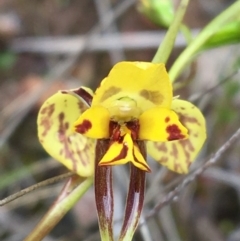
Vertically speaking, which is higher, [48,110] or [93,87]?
[48,110]

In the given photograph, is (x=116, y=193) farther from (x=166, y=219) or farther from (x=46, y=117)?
(x=46, y=117)

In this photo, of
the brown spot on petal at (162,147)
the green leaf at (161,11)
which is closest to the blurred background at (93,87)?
the green leaf at (161,11)

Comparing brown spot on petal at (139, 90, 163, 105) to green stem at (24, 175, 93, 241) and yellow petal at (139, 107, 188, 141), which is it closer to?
yellow petal at (139, 107, 188, 141)

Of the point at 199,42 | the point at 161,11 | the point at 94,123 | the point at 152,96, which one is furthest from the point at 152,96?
the point at 161,11

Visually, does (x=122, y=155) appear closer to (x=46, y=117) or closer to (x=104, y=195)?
(x=104, y=195)

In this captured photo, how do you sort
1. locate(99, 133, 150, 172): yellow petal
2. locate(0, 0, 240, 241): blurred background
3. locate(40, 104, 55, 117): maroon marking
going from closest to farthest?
locate(99, 133, 150, 172): yellow petal, locate(40, 104, 55, 117): maroon marking, locate(0, 0, 240, 241): blurred background

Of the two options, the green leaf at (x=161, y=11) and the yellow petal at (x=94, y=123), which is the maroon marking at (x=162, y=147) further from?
the green leaf at (x=161, y=11)

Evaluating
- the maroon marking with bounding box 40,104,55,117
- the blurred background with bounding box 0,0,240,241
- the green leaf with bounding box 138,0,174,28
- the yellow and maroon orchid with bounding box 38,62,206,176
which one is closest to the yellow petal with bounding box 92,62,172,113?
the yellow and maroon orchid with bounding box 38,62,206,176
